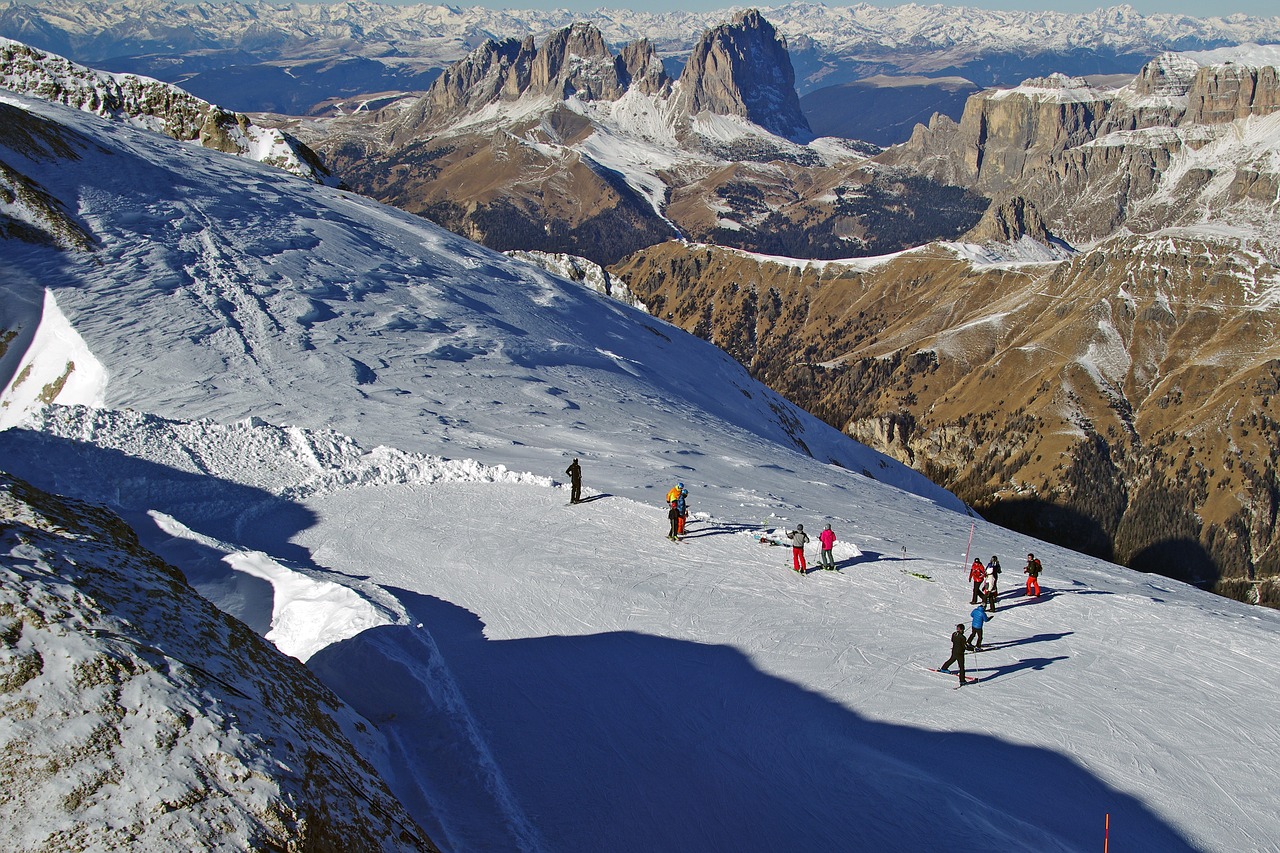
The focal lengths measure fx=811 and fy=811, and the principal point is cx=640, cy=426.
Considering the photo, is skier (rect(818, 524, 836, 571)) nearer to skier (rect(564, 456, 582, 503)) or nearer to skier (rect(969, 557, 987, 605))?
skier (rect(969, 557, 987, 605))

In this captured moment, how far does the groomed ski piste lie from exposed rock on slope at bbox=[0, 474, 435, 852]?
52 centimetres

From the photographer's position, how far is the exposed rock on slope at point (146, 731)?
7.57 m

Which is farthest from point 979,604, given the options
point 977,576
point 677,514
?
point 677,514

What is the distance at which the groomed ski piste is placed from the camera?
14766 millimetres

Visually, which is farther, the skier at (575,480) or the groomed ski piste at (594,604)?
the skier at (575,480)

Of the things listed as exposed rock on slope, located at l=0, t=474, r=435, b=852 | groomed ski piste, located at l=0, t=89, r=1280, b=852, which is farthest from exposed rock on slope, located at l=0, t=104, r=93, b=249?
exposed rock on slope, located at l=0, t=474, r=435, b=852

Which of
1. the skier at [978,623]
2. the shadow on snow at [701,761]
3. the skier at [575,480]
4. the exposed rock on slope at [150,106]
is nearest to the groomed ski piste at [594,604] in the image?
the shadow on snow at [701,761]

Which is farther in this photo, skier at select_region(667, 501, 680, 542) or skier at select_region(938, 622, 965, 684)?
skier at select_region(667, 501, 680, 542)

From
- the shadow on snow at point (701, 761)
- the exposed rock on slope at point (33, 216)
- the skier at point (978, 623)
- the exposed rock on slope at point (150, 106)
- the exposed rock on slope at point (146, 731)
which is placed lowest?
the shadow on snow at point (701, 761)

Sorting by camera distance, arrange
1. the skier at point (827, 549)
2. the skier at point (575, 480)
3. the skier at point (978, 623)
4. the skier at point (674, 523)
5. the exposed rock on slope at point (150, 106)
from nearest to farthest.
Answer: the skier at point (978, 623)
the skier at point (827, 549)
the skier at point (674, 523)
the skier at point (575, 480)
the exposed rock on slope at point (150, 106)

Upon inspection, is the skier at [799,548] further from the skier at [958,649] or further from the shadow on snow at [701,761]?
the shadow on snow at [701,761]

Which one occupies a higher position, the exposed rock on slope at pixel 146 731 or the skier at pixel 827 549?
the exposed rock on slope at pixel 146 731

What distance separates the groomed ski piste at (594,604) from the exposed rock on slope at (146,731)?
522mm

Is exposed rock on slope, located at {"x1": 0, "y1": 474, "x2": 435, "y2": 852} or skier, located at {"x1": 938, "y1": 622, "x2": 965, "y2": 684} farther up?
exposed rock on slope, located at {"x1": 0, "y1": 474, "x2": 435, "y2": 852}
